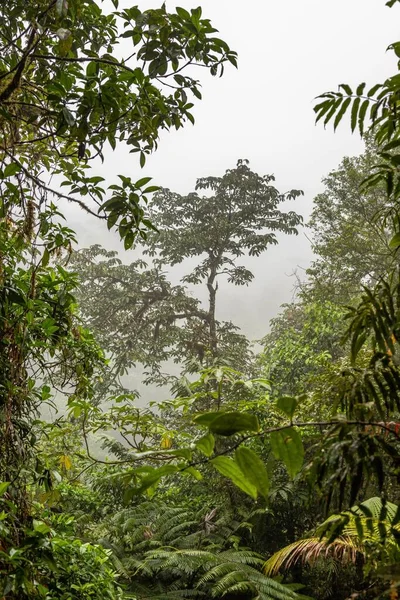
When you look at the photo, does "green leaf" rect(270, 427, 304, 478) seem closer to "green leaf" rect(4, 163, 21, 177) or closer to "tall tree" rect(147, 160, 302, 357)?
"green leaf" rect(4, 163, 21, 177)

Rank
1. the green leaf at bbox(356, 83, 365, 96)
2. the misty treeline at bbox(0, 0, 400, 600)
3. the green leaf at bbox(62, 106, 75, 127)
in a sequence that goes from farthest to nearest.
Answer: the green leaf at bbox(62, 106, 75, 127) → the green leaf at bbox(356, 83, 365, 96) → the misty treeline at bbox(0, 0, 400, 600)

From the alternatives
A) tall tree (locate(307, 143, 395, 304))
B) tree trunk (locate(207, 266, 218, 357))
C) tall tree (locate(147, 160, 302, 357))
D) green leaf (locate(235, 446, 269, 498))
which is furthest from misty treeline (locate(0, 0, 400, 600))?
tall tree (locate(147, 160, 302, 357))

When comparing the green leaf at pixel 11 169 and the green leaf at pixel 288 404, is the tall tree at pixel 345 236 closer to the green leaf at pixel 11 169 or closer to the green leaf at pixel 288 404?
the green leaf at pixel 11 169

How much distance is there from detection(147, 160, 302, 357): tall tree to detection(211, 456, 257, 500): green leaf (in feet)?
32.0

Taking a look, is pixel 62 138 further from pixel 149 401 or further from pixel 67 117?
pixel 149 401

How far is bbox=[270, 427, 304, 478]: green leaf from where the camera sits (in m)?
0.49

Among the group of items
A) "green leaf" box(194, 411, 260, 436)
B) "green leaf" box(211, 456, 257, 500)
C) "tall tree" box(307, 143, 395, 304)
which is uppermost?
"tall tree" box(307, 143, 395, 304)

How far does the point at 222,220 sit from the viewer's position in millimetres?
10375

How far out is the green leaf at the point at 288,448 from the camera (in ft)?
1.62

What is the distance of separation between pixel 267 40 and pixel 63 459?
182 feet

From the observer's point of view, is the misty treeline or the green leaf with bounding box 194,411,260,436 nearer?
the green leaf with bounding box 194,411,260,436

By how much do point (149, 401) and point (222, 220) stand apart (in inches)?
323

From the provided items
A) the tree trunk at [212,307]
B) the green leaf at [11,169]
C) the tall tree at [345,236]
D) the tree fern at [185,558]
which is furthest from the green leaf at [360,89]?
the tree trunk at [212,307]

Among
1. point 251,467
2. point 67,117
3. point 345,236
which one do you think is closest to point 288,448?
point 251,467
